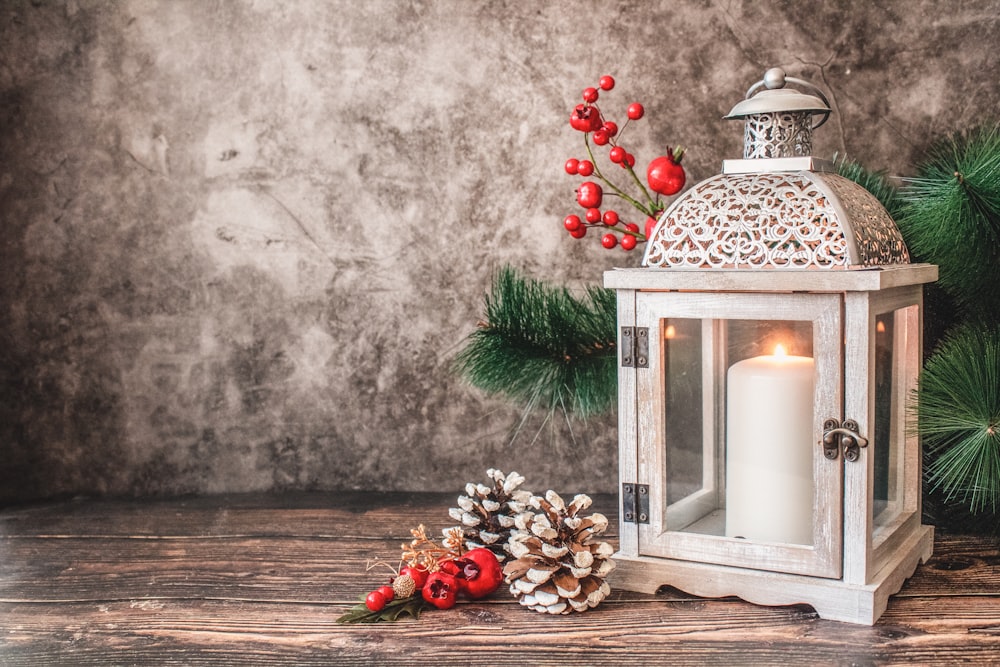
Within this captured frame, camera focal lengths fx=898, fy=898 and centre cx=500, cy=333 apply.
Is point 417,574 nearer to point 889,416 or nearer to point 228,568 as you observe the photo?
point 228,568

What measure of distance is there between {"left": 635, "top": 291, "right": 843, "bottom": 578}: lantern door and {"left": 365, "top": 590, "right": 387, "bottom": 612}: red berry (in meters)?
0.31

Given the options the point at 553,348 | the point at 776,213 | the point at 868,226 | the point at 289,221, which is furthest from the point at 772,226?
the point at 289,221

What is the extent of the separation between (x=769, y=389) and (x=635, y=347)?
0.51 ft

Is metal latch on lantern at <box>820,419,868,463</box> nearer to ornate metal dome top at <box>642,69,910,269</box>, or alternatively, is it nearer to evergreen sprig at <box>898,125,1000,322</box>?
ornate metal dome top at <box>642,69,910,269</box>

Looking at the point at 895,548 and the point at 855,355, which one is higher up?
the point at 855,355

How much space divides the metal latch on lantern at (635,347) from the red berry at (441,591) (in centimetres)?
33

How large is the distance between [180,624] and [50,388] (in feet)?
2.82

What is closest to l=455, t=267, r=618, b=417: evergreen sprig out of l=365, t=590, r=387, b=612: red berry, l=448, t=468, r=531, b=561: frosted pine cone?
l=448, t=468, r=531, b=561: frosted pine cone

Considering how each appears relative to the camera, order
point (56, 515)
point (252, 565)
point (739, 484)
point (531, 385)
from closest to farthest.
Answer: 1. point (739, 484)
2. point (252, 565)
3. point (531, 385)
4. point (56, 515)

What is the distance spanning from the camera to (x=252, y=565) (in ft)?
4.12

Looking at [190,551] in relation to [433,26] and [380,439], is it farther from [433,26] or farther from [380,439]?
[433,26]

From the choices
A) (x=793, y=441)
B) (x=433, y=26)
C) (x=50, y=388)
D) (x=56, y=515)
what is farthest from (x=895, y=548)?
(x=50, y=388)

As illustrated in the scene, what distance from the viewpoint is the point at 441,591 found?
1.06 metres

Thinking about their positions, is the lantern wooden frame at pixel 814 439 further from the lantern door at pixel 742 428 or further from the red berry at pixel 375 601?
the red berry at pixel 375 601
